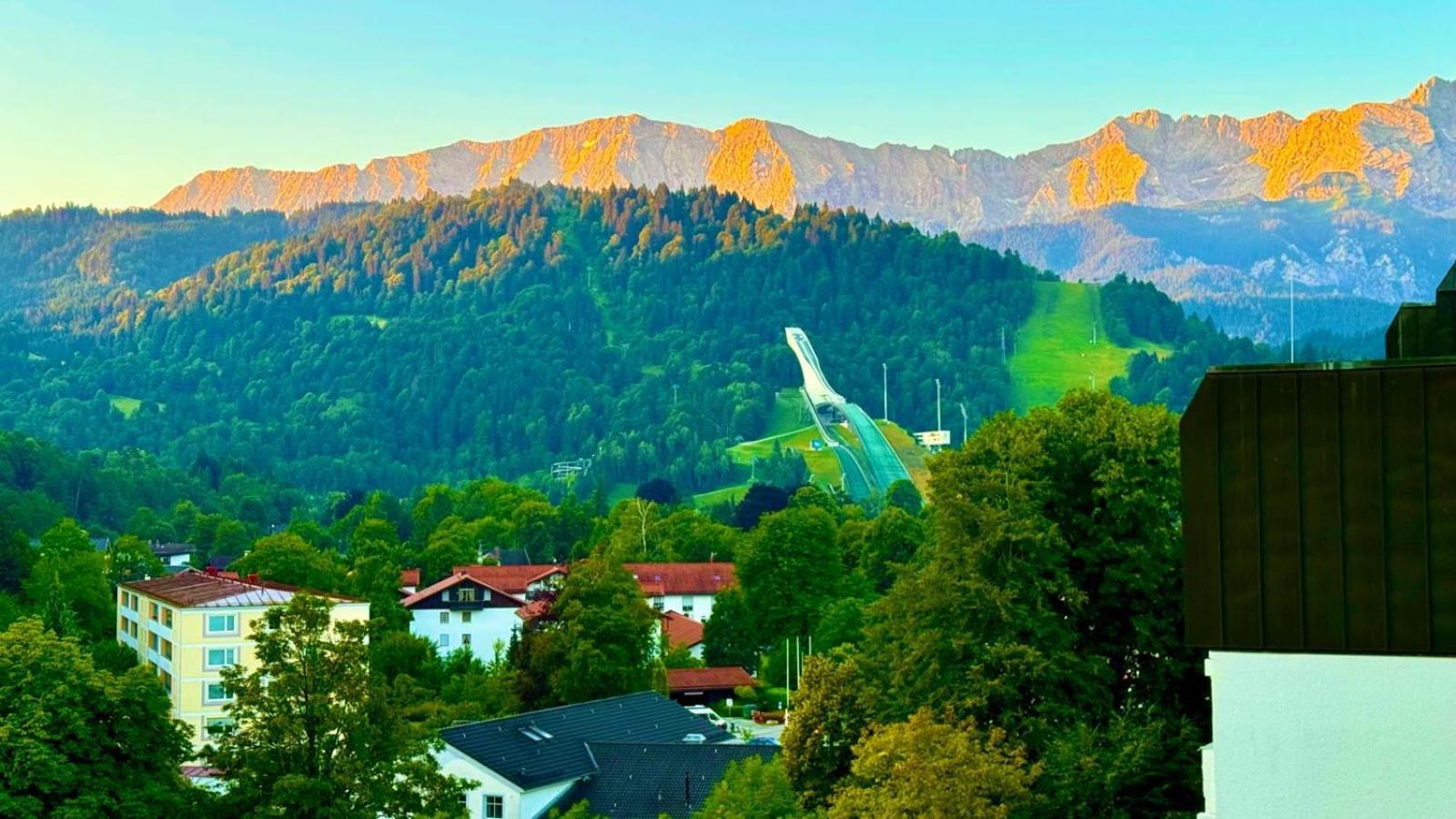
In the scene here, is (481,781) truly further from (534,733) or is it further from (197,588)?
(197,588)

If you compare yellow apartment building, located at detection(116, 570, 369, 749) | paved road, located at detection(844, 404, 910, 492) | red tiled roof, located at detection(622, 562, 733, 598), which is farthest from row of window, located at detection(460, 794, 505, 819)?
paved road, located at detection(844, 404, 910, 492)

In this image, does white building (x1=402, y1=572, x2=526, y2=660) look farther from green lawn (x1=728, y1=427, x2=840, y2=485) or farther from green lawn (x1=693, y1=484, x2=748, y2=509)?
green lawn (x1=728, y1=427, x2=840, y2=485)

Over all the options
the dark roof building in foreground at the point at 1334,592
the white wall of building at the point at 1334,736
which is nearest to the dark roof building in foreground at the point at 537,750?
the white wall of building at the point at 1334,736

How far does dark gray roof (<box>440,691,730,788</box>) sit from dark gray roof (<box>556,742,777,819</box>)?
1.83 feet

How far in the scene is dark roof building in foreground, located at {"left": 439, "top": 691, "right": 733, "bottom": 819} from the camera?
39688 mm

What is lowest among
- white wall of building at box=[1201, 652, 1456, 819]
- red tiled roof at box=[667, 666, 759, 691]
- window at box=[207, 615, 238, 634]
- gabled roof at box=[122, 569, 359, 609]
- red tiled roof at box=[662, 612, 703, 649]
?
red tiled roof at box=[667, 666, 759, 691]

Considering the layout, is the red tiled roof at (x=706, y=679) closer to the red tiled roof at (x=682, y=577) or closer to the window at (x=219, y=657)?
the window at (x=219, y=657)

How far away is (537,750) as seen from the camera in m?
41.3

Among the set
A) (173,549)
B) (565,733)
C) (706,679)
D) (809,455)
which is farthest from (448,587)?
(809,455)

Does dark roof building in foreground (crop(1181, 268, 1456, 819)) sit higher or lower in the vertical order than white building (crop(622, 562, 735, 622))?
higher

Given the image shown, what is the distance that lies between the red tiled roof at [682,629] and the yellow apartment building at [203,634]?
19761 millimetres

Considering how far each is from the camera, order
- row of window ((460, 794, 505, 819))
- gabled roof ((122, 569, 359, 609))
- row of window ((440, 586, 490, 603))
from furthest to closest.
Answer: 1. row of window ((440, 586, 490, 603))
2. gabled roof ((122, 569, 359, 609))
3. row of window ((460, 794, 505, 819))

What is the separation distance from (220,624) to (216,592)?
2.30 metres

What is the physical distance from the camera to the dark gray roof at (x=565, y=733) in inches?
1587
